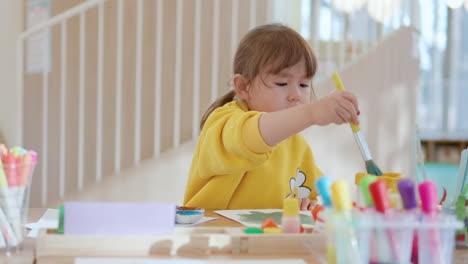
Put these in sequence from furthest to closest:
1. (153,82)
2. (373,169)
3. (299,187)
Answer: (153,82)
(299,187)
(373,169)

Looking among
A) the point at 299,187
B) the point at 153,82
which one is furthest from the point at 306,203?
the point at 153,82

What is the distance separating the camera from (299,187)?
52.3 inches

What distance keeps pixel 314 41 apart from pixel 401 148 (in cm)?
67

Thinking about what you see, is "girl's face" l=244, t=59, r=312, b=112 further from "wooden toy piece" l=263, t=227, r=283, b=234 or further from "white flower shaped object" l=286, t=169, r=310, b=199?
"wooden toy piece" l=263, t=227, r=283, b=234

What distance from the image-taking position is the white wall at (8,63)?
3396 mm

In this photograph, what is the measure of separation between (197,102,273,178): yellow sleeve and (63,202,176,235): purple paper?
0.95ft

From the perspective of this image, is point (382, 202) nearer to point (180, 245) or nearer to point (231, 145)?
point (180, 245)

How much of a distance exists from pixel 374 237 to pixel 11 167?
0.45 metres

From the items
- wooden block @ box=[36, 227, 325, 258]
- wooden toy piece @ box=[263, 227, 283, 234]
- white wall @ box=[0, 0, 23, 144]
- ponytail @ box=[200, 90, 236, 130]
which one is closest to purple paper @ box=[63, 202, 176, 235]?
wooden block @ box=[36, 227, 325, 258]

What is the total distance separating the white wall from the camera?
3.40 m

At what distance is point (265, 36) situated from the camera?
1.27 meters

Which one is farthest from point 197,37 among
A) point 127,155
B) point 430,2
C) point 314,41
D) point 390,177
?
point 430,2

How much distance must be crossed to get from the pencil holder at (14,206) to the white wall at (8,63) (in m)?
2.83

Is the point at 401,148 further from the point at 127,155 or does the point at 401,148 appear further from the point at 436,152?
the point at 436,152
